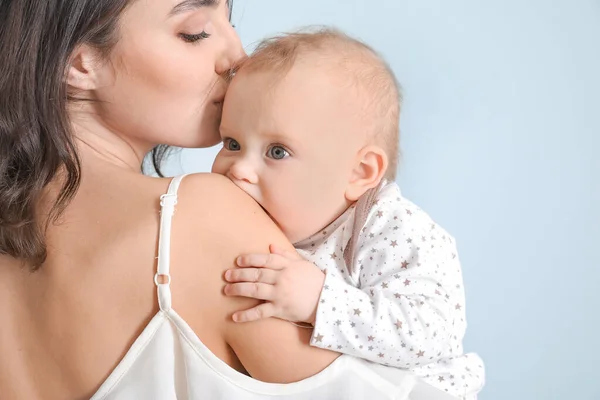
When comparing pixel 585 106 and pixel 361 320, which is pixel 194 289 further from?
pixel 585 106

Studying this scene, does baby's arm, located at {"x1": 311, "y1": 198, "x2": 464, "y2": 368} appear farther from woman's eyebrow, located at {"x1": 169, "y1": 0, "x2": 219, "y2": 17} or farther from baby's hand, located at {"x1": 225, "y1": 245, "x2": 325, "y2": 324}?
woman's eyebrow, located at {"x1": 169, "y1": 0, "x2": 219, "y2": 17}

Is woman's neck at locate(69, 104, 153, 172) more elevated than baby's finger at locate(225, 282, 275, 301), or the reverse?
woman's neck at locate(69, 104, 153, 172)

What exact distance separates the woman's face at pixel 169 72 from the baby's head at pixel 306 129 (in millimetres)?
71

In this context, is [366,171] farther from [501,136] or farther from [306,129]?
[501,136]

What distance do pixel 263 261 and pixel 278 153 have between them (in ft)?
0.88

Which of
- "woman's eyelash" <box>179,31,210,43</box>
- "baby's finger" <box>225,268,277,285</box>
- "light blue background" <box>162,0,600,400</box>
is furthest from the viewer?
"light blue background" <box>162,0,600,400</box>

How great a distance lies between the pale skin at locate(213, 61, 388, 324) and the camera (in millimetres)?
1492

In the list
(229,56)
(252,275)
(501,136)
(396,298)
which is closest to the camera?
(252,275)

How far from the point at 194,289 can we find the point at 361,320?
0.27 meters

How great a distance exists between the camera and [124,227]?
1323 mm

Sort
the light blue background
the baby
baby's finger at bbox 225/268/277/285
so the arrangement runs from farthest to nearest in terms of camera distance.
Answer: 1. the light blue background
2. the baby
3. baby's finger at bbox 225/268/277/285

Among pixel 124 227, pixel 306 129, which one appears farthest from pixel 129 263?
pixel 306 129

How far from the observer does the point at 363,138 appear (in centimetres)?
156

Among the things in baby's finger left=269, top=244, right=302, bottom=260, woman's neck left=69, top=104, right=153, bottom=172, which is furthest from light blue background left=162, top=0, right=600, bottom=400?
baby's finger left=269, top=244, right=302, bottom=260
